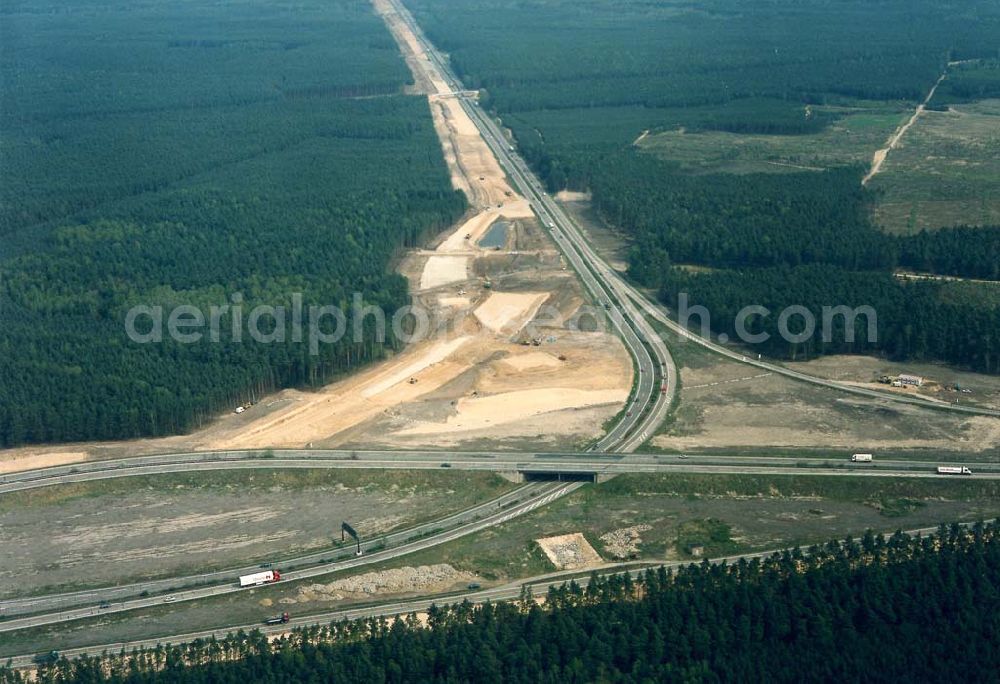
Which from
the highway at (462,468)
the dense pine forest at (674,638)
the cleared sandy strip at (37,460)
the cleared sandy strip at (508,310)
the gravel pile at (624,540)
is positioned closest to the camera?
the dense pine forest at (674,638)

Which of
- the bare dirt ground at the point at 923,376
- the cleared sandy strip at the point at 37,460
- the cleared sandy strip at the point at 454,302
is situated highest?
the cleared sandy strip at the point at 454,302

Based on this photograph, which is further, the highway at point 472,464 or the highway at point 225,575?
the highway at point 225,575

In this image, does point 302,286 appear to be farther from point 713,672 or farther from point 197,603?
point 713,672

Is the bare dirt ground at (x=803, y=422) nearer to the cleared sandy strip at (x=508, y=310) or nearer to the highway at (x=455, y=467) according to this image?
the highway at (x=455, y=467)

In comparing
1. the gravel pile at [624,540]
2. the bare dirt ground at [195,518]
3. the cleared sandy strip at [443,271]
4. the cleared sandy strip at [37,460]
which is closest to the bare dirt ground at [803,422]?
the gravel pile at [624,540]

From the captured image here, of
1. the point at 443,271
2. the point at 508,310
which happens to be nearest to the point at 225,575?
the point at 508,310

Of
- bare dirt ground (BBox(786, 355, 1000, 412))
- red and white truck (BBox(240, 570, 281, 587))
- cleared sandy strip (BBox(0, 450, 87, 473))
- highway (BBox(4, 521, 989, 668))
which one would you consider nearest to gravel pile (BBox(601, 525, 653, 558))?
highway (BBox(4, 521, 989, 668))
